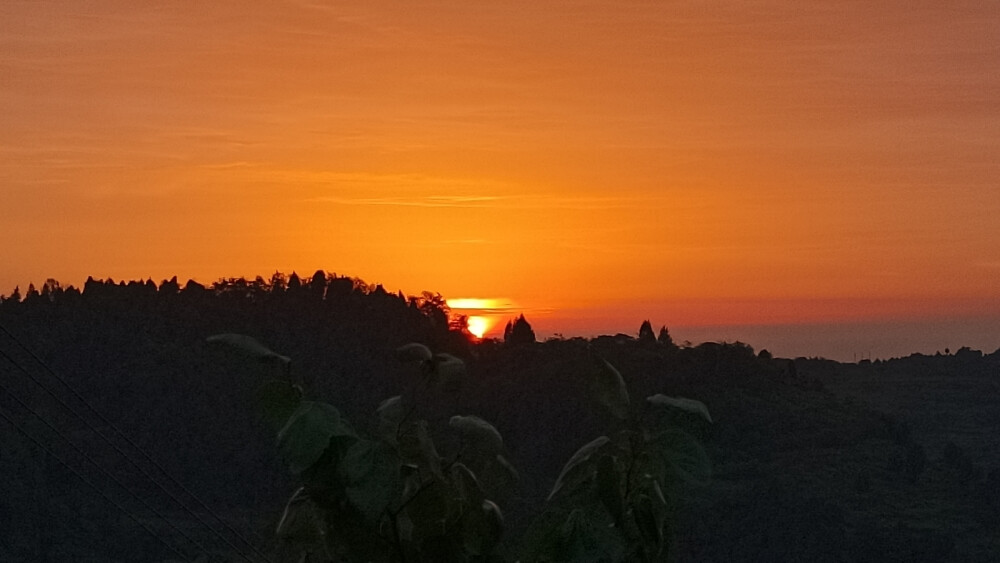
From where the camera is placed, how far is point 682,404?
3043 mm

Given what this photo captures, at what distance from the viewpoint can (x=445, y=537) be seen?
10.5 ft

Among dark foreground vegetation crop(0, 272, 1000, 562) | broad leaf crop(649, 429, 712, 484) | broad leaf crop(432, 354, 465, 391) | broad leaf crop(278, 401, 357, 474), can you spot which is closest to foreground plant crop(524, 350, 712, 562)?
broad leaf crop(649, 429, 712, 484)

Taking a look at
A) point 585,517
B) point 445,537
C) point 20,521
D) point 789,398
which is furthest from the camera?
point 789,398

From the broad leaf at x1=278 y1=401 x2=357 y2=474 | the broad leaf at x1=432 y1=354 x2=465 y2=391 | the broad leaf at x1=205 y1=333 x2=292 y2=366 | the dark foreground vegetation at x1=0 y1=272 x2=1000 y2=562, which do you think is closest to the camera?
the broad leaf at x1=278 y1=401 x2=357 y2=474

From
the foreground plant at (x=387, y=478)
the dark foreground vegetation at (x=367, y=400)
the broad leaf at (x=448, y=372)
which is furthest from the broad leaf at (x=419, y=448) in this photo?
the dark foreground vegetation at (x=367, y=400)

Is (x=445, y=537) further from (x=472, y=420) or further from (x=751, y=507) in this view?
(x=751, y=507)

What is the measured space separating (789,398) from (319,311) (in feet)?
182

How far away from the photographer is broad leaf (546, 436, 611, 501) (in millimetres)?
3094

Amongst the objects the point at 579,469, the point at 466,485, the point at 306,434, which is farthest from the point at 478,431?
the point at 306,434

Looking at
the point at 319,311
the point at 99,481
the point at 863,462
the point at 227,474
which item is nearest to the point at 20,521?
the point at 227,474

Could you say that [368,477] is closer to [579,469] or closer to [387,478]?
[387,478]

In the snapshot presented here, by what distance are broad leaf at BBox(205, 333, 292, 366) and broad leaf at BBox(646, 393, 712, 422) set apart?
812 millimetres

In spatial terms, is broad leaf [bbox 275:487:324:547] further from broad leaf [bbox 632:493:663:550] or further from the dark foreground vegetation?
the dark foreground vegetation

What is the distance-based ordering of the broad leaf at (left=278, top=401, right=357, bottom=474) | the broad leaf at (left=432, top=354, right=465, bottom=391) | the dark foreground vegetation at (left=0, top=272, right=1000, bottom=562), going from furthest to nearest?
the dark foreground vegetation at (left=0, top=272, right=1000, bottom=562) < the broad leaf at (left=432, top=354, right=465, bottom=391) < the broad leaf at (left=278, top=401, right=357, bottom=474)
